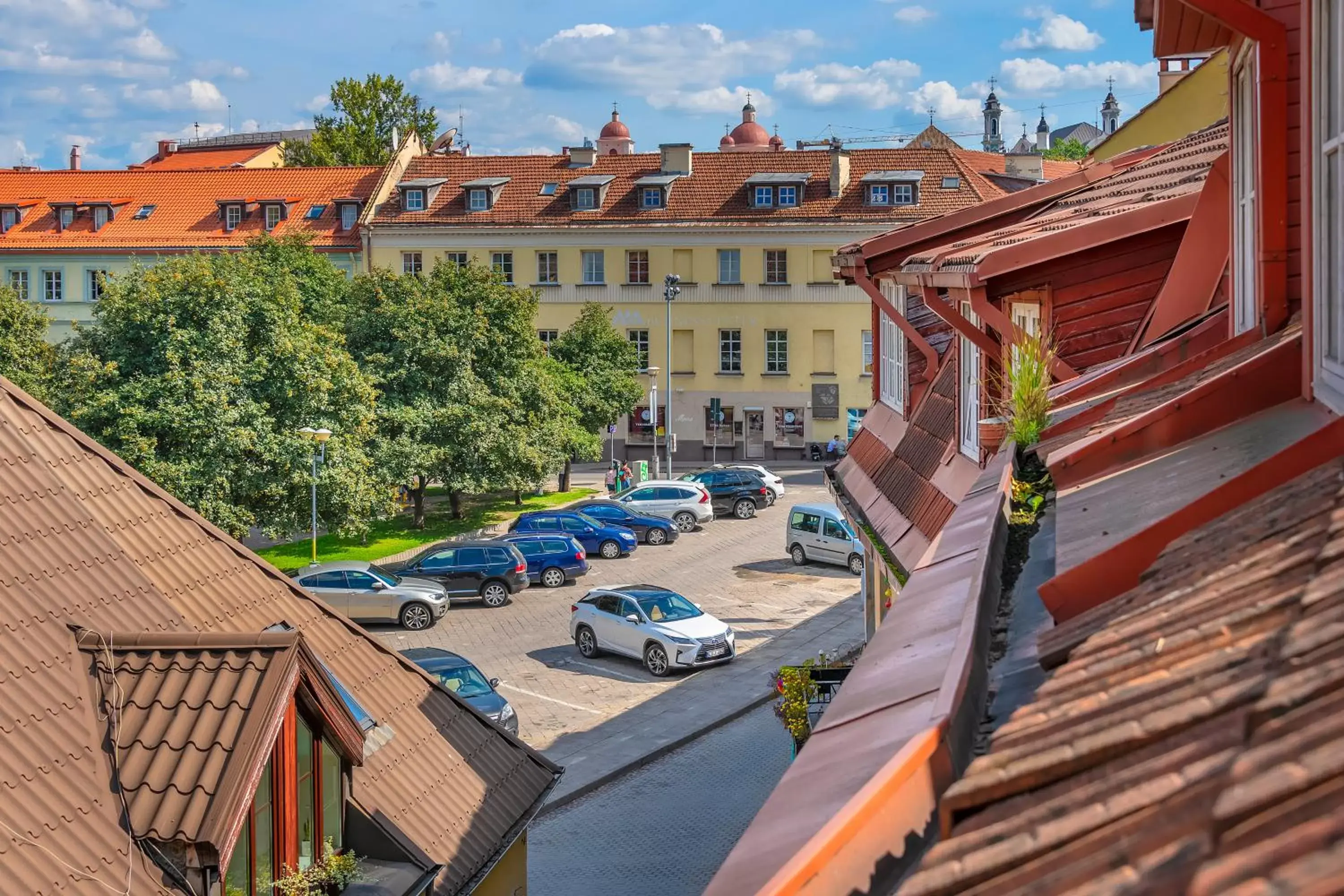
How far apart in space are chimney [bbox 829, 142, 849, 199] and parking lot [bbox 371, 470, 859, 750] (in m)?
17.7

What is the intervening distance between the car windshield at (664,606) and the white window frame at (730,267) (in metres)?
32.5

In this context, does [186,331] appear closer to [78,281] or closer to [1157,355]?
[1157,355]

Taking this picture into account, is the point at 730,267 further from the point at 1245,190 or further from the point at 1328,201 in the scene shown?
the point at 1328,201

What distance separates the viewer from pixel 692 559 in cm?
4116

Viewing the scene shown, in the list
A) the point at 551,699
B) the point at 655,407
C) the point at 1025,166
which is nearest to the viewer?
the point at 551,699

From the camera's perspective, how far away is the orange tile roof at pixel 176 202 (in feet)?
214

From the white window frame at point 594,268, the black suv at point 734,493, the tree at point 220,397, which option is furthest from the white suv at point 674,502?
the white window frame at point 594,268

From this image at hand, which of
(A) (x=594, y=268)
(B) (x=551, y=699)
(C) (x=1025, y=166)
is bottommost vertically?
(B) (x=551, y=699)

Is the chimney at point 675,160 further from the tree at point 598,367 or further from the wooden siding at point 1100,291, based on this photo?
the wooden siding at point 1100,291

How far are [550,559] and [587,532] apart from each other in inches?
164

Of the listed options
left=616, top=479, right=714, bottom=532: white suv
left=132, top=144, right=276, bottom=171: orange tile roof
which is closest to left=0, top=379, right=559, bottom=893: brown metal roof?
left=616, top=479, right=714, bottom=532: white suv

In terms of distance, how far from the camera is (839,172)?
59625 mm

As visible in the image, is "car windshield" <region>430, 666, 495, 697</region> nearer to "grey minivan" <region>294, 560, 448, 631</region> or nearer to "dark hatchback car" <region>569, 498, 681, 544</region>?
"grey minivan" <region>294, 560, 448, 631</region>

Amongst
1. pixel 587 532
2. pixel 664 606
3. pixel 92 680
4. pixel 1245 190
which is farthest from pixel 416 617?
pixel 1245 190
